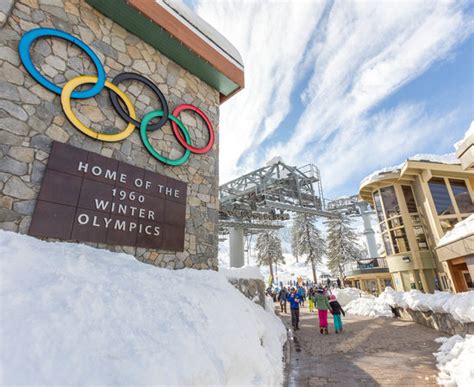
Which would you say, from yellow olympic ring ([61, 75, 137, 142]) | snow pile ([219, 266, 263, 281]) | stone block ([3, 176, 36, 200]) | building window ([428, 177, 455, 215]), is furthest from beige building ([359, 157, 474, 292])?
stone block ([3, 176, 36, 200])

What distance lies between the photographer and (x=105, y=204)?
191 inches

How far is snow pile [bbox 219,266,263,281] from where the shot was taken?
651 cm

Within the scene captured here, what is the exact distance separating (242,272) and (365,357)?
360 centimetres

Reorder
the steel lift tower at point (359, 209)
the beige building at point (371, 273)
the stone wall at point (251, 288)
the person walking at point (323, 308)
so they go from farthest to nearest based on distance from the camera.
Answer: the steel lift tower at point (359, 209) < the beige building at point (371, 273) < the person walking at point (323, 308) < the stone wall at point (251, 288)

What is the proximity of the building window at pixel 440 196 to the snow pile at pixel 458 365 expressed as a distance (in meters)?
13.1

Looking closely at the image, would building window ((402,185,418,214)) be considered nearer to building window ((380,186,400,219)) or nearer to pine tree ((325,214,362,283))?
building window ((380,186,400,219))

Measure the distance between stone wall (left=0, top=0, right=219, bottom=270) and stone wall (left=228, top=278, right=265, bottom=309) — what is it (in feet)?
2.48

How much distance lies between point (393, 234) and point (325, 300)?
11411mm

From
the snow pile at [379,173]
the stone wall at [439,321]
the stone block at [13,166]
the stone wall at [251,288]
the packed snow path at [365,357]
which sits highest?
the snow pile at [379,173]

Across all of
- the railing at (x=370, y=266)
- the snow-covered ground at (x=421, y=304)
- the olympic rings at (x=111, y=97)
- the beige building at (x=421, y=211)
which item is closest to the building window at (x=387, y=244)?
the beige building at (x=421, y=211)

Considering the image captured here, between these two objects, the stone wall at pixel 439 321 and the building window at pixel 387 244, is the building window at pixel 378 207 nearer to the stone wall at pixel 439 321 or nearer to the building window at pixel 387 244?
the building window at pixel 387 244

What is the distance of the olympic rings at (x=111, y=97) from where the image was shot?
4.64m

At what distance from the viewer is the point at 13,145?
4.16 meters

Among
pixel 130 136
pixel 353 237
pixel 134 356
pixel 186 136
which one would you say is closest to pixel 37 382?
pixel 134 356
